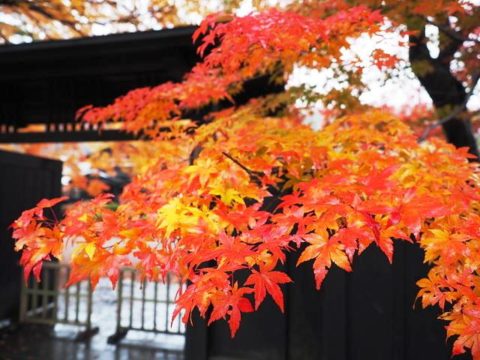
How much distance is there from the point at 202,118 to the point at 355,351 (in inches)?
145

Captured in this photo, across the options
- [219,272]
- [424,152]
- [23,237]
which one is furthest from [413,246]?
[23,237]

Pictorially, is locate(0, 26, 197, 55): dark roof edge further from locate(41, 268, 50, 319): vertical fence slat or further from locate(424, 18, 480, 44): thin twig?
locate(41, 268, 50, 319): vertical fence slat

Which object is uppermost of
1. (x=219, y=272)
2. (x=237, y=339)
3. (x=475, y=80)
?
(x=475, y=80)

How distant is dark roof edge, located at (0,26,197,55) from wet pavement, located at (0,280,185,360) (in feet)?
13.3

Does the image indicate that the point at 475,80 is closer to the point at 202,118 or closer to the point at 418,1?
the point at 418,1

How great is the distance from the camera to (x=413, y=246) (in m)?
3.57

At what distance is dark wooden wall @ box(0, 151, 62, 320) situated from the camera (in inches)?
273

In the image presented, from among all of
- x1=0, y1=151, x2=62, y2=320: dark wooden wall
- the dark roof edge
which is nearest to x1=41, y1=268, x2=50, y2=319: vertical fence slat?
x1=0, y1=151, x2=62, y2=320: dark wooden wall

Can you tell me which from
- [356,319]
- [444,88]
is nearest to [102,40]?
[356,319]

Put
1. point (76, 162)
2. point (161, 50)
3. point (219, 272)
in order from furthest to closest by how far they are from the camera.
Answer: point (76, 162) < point (161, 50) < point (219, 272)

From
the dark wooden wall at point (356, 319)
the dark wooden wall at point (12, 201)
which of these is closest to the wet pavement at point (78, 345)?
the dark wooden wall at point (12, 201)

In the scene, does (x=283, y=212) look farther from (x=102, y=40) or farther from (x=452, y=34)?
(x=452, y=34)

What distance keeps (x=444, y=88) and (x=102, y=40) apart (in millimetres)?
4811

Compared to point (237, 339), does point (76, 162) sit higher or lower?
higher
